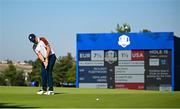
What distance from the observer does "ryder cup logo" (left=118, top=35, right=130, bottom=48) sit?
42.0 m

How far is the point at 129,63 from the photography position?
4116cm

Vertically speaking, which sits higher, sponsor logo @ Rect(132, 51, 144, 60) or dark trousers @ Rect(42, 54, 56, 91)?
sponsor logo @ Rect(132, 51, 144, 60)

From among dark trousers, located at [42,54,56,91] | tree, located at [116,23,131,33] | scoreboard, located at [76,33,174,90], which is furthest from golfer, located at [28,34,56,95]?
tree, located at [116,23,131,33]

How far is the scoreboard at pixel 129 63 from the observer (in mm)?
40469

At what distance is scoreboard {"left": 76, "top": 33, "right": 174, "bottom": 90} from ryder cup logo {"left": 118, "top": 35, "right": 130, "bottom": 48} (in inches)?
4.7

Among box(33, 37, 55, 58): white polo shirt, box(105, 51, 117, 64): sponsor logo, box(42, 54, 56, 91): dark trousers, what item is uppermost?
box(105, 51, 117, 64): sponsor logo

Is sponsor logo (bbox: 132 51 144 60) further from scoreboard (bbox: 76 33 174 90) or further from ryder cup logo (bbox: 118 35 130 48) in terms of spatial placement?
ryder cup logo (bbox: 118 35 130 48)

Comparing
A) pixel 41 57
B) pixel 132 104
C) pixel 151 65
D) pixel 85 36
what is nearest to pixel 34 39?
pixel 41 57

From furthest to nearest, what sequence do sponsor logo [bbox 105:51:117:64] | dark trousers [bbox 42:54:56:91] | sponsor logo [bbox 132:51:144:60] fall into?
sponsor logo [bbox 105:51:117:64] < sponsor logo [bbox 132:51:144:60] < dark trousers [bbox 42:54:56:91]

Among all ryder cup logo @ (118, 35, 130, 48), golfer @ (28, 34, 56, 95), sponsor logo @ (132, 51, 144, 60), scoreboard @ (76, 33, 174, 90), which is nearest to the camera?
golfer @ (28, 34, 56, 95)

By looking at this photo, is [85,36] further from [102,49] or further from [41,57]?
[41,57]

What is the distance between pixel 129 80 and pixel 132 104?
31167 mm

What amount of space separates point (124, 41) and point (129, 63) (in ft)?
7.12

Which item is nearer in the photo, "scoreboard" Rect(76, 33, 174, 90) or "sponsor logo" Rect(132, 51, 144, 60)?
"scoreboard" Rect(76, 33, 174, 90)
